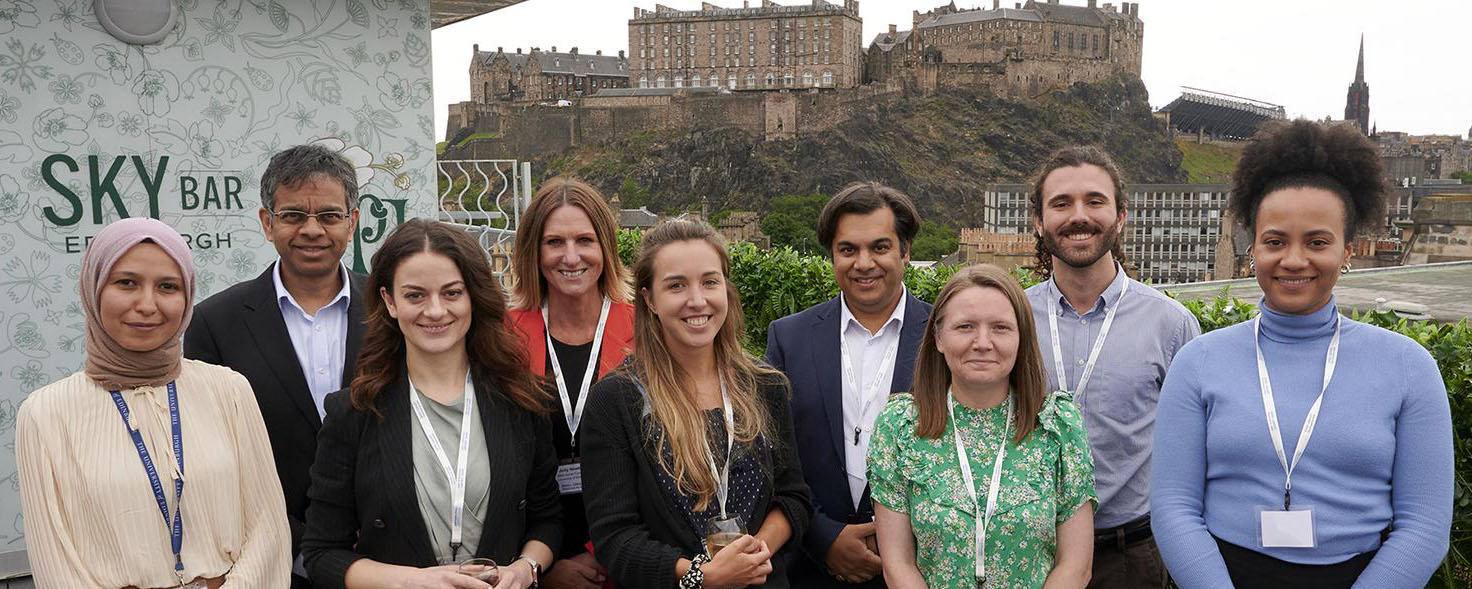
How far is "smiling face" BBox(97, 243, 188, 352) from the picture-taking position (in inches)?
87.2

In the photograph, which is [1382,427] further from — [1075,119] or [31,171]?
[1075,119]

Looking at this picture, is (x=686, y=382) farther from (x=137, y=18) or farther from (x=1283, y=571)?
(x=137, y=18)

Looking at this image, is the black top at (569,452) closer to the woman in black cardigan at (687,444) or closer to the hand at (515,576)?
the hand at (515,576)

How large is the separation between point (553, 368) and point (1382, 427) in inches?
76.5

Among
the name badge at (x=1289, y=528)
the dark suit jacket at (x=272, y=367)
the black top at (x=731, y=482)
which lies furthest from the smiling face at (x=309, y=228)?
the name badge at (x=1289, y=528)

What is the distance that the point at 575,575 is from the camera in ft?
8.64

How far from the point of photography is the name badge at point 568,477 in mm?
2723

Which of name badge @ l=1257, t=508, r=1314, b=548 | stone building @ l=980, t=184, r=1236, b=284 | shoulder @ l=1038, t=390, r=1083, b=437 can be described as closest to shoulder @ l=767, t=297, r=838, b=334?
shoulder @ l=1038, t=390, r=1083, b=437

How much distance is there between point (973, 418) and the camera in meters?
2.38

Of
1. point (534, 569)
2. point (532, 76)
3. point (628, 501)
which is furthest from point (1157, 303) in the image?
point (532, 76)

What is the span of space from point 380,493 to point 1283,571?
1.93 metres

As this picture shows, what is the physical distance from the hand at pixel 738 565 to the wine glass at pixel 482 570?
469 millimetres

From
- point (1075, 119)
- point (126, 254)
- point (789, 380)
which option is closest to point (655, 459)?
point (789, 380)

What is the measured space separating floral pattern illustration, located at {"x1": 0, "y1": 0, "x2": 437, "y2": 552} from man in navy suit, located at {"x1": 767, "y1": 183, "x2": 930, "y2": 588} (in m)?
2.36
